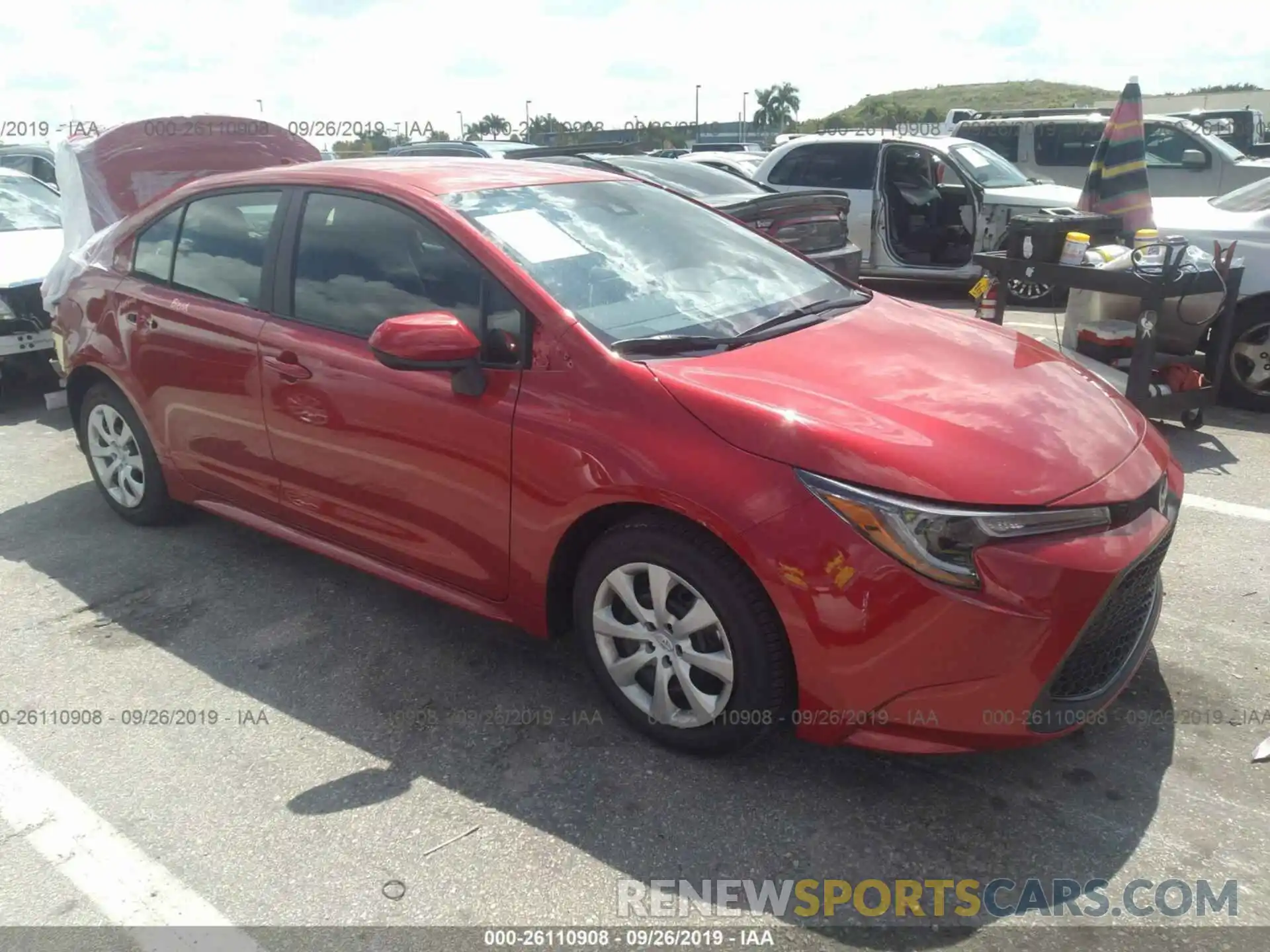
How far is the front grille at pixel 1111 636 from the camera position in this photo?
244 cm

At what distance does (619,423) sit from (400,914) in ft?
4.40

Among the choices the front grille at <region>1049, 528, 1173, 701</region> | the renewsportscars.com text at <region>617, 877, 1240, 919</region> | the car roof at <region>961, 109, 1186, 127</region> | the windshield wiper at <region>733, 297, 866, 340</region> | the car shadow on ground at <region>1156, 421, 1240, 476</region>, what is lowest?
the renewsportscars.com text at <region>617, 877, 1240, 919</region>

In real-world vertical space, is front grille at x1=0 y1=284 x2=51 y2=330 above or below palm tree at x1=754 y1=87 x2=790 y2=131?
below

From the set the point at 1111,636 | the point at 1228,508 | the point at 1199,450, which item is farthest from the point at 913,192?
the point at 1111,636

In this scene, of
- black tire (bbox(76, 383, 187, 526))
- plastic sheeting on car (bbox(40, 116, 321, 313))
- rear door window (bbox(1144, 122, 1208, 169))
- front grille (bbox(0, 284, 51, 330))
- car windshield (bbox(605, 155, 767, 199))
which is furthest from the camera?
rear door window (bbox(1144, 122, 1208, 169))

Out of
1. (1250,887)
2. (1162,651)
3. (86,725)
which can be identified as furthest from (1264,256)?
(86,725)

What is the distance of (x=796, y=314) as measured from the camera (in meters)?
3.32

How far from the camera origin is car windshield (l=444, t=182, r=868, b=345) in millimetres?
3035

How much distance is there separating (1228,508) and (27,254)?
7.81 metres

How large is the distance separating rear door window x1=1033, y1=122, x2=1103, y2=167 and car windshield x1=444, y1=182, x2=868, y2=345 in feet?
35.6

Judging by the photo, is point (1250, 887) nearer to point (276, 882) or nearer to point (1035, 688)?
point (1035, 688)

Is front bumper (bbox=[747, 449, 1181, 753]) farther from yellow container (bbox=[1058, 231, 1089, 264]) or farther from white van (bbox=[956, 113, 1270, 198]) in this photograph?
white van (bbox=[956, 113, 1270, 198])

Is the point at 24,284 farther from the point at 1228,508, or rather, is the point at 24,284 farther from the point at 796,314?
the point at 1228,508

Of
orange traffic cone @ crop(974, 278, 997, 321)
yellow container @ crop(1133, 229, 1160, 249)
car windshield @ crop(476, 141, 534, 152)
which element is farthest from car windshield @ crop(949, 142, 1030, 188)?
car windshield @ crop(476, 141, 534, 152)
